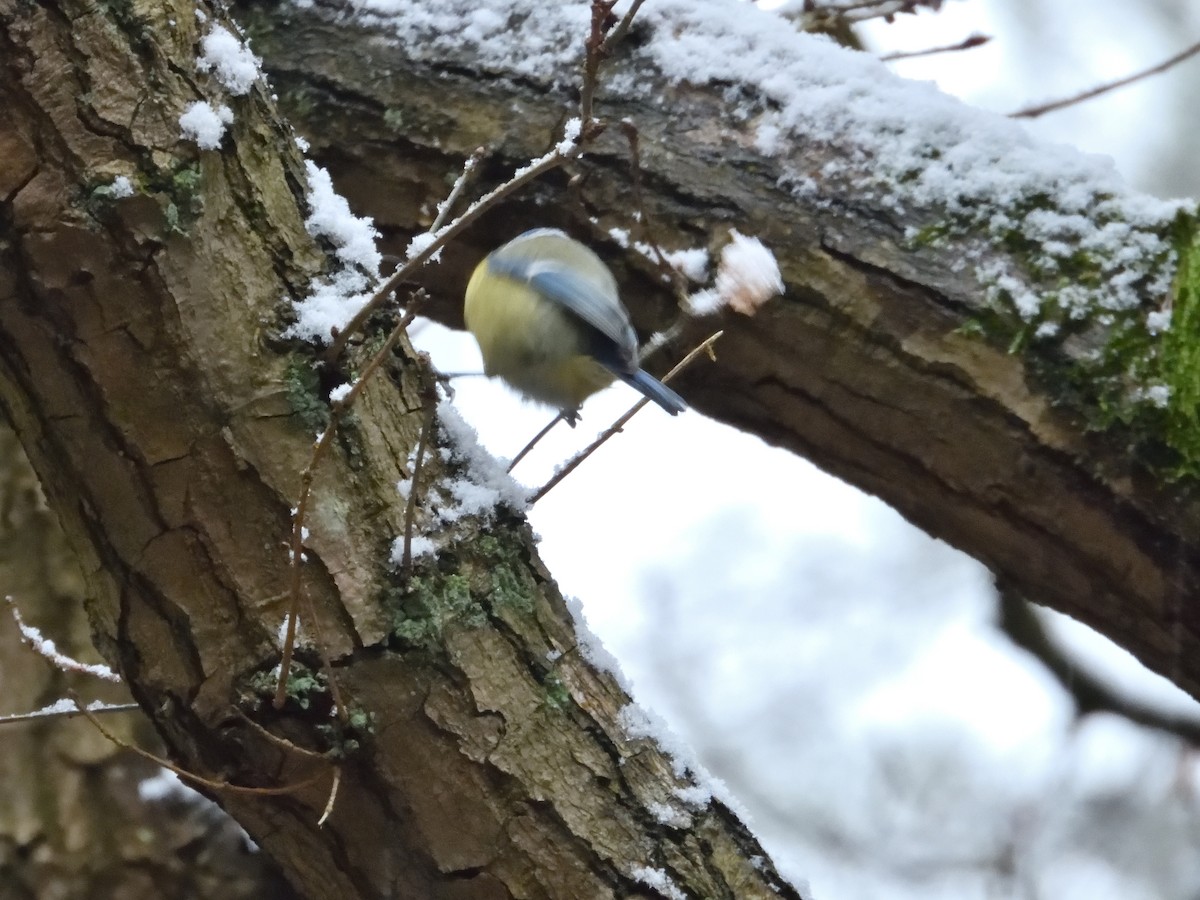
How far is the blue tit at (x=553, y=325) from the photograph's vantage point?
38.4 inches

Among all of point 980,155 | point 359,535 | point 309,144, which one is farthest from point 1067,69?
point 359,535

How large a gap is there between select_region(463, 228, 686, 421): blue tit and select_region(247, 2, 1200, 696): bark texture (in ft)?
0.35

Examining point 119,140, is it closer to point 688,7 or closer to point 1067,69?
point 688,7

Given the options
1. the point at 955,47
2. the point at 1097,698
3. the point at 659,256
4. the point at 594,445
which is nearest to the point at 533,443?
the point at 594,445

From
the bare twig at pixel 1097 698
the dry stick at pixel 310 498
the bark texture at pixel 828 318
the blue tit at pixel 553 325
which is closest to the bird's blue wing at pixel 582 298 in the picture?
the blue tit at pixel 553 325

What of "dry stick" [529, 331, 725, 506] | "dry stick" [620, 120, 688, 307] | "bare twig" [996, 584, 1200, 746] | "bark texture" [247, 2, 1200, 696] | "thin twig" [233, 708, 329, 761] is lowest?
"thin twig" [233, 708, 329, 761]

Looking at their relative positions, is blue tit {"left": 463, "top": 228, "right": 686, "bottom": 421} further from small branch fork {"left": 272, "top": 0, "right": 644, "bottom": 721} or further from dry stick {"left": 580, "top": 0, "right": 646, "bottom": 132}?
dry stick {"left": 580, "top": 0, "right": 646, "bottom": 132}

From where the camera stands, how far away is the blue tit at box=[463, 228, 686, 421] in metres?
0.97

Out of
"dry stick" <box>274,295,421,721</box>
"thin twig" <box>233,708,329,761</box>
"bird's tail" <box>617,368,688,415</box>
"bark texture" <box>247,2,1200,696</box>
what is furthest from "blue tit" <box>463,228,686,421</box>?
"thin twig" <box>233,708,329,761</box>

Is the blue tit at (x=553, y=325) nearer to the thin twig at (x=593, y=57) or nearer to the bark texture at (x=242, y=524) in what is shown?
the bark texture at (x=242, y=524)

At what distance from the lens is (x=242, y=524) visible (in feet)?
2.75

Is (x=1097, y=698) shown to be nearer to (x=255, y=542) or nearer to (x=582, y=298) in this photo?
(x=582, y=298)

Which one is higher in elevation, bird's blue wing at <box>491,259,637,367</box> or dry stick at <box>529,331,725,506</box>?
bird's blue wing at <box>491,259,637,367</box>

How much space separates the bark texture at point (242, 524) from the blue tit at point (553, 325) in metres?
0.18
